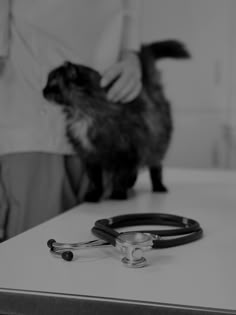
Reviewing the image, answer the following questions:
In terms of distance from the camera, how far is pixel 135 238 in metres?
0.53

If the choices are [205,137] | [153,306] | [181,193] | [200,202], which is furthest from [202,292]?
[205,137]

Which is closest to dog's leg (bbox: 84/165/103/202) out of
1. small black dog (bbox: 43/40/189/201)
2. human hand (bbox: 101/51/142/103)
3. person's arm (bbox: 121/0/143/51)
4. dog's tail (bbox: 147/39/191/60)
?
small black dog (bbox: 43/40/189/201)

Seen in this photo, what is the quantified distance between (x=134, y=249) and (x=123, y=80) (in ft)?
1.54

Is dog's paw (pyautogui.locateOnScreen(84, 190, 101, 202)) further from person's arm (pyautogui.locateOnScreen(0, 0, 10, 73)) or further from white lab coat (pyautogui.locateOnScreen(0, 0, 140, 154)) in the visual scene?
person's arm (pyautogui.locateOnScreen(0, 0, 10, 73))

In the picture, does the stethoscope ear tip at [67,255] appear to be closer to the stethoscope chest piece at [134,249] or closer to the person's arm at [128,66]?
the stethoscope chest piece at [134,249]

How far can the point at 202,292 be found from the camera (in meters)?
0.43

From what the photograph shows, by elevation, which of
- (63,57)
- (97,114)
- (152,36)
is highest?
(152,36)

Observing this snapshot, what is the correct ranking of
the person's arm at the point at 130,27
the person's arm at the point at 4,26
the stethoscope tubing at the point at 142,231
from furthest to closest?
the person's arm at the point at 130,27 < the person's arm at the point at 4,26 < the stethoscope tubing at the point at 142,231

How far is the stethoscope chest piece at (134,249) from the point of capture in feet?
1.65

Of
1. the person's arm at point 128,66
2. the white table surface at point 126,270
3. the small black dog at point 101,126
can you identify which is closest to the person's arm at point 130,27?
the person's arm at point 128,66

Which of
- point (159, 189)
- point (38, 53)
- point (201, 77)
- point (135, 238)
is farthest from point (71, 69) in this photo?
point (201, 77)

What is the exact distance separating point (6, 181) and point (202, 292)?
1.65 feet

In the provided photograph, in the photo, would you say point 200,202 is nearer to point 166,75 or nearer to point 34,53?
point 34,53

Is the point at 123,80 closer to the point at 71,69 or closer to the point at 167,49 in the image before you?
the point at 71,69
